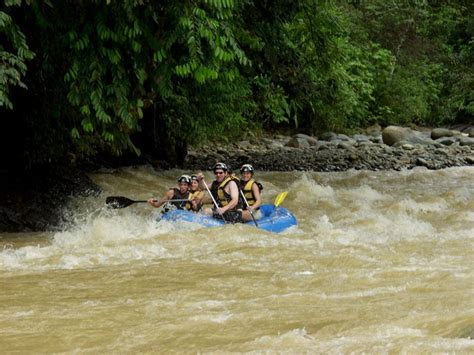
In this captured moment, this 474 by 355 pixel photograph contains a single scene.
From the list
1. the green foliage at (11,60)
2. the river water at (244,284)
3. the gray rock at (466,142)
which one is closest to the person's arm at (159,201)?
the river water at (244,284)

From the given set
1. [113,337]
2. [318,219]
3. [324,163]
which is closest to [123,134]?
[318,219]

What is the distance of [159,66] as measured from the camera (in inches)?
359

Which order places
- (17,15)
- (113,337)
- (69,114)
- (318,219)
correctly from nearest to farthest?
(113,337) < (17,15) < (69,114) < (318,219)

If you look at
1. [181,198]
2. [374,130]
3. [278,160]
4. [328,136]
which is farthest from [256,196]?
[374,130]

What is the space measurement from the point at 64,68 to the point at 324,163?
10.2m

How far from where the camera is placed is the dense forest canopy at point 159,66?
856 cm

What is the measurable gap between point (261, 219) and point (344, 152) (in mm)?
10305

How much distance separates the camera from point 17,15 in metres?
9.23

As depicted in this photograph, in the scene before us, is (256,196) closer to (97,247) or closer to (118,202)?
(118,202)

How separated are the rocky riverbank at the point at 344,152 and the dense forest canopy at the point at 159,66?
2.91ft

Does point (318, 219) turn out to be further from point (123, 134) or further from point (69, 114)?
point (69, 114)

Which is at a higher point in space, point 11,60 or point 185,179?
point 11,60

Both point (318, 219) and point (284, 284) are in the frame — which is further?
point (318, 219)

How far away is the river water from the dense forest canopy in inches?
53.9
